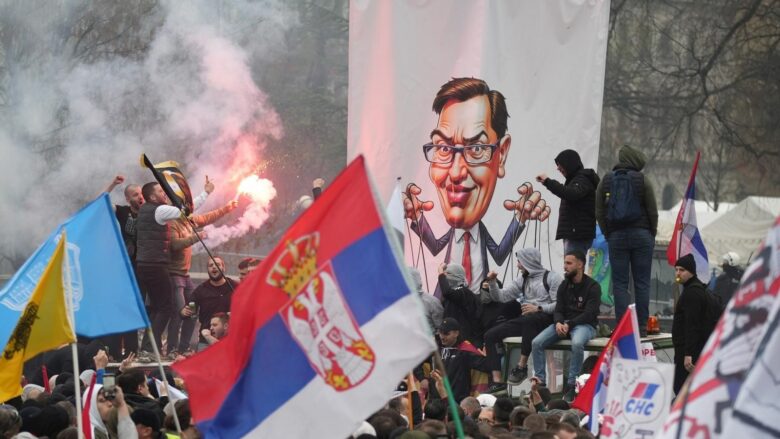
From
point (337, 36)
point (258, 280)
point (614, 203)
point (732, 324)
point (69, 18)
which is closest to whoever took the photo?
point (732, 324)

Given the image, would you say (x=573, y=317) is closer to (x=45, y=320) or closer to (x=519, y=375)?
(x=519, y=375)

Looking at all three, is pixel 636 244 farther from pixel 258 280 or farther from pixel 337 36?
pixel 337 36

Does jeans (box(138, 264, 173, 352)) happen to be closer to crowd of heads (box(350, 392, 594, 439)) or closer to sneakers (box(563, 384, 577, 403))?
sneakers (box(563, 384, 577, 403))

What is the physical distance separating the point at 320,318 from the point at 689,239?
7.66 metres

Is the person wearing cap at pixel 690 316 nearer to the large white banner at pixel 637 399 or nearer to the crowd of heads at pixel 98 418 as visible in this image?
the crowd of heads at pixel 98 418

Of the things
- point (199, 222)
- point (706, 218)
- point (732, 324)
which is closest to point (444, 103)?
point (199, 222)

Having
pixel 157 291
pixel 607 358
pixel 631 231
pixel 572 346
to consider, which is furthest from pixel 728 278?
pixel 607 358

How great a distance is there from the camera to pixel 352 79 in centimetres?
1423

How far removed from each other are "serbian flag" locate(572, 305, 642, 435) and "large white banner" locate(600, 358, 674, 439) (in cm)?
99

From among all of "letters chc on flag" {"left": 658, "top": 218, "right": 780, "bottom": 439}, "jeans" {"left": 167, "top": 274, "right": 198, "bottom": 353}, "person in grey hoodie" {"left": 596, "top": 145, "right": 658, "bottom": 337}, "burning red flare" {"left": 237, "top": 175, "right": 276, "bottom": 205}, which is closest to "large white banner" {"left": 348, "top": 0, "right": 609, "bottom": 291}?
"person in grey hoodie" {"left": 596, "top": 145, "right": 658, "bottom": 337}

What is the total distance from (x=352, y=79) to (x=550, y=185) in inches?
130

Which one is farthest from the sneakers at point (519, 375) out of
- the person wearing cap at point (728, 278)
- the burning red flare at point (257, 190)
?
the person wearing cap at point (728, 278)

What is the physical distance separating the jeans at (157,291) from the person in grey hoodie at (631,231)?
394 cm

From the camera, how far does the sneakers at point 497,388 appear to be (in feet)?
37.4
